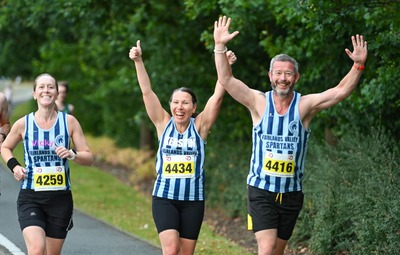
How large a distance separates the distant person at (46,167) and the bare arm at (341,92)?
6.27 ft

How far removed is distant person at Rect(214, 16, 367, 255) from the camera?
726 cm

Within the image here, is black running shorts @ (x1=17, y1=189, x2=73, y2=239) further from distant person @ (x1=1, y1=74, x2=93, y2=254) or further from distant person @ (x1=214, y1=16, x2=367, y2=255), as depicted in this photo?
distant person @ (x1=214, y1=16, x2=367, y2=255)

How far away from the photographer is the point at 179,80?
56.5ft

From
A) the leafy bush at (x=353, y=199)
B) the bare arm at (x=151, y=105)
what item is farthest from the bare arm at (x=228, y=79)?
the leafy bush at (x=353, y=199)

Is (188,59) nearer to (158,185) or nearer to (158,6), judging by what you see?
(158,6)

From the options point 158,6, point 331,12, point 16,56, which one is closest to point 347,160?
point 331,12

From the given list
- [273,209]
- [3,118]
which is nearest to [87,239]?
[3,118]

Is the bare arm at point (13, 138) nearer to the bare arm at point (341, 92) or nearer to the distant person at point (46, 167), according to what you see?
the distant person at point (46, 167)

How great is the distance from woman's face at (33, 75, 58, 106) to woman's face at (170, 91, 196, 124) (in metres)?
1.04

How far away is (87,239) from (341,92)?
5.35 meters

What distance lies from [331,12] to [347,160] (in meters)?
1.85

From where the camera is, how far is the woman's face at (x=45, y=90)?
7.67m

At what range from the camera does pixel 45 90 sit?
25.2 feet

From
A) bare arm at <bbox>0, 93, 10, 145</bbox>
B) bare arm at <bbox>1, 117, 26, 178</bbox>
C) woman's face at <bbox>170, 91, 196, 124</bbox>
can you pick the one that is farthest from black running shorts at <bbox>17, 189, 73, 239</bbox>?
bare arm at <bbox>0, 93, 10, 145</bbox>
